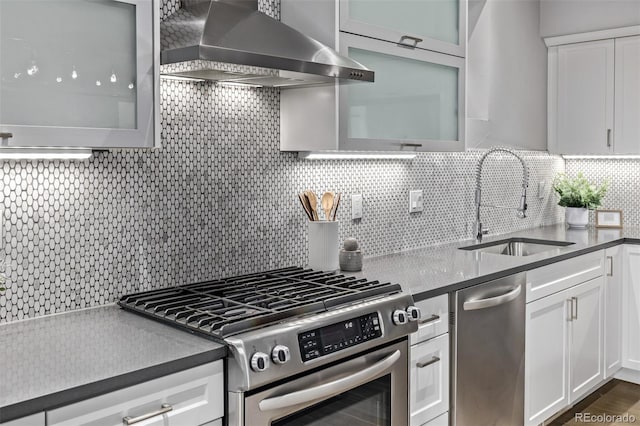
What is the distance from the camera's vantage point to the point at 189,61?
1.88 meters

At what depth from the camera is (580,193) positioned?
4.25 meters

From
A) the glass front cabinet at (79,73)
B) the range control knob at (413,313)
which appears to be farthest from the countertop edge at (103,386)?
the range control knob at (413,313)

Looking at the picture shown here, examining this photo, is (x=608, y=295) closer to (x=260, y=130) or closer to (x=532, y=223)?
→ (x=532, y=223)

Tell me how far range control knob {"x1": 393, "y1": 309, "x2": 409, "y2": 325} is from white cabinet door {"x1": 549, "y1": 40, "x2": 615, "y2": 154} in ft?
9.17

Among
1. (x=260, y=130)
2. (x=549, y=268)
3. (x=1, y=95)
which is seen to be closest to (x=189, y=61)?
(x=1, y=95)

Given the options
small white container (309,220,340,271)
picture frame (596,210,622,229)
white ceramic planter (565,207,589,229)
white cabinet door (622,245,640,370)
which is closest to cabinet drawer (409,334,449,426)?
small white container (309,220,340,271)

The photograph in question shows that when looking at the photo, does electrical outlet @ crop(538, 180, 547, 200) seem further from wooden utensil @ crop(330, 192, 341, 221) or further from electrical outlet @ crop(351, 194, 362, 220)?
wooden utensil @ crop(330, 192, 341, 221)

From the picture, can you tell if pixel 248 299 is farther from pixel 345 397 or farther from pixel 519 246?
pixel 519 246

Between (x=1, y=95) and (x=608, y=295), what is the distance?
3353 millimetres

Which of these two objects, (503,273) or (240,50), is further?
(503,273)

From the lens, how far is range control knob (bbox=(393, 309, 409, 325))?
211 cm

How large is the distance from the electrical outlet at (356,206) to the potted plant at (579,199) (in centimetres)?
190

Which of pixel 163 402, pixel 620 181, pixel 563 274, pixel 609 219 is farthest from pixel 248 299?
pixel 620 181

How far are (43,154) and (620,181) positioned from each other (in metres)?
3.89
